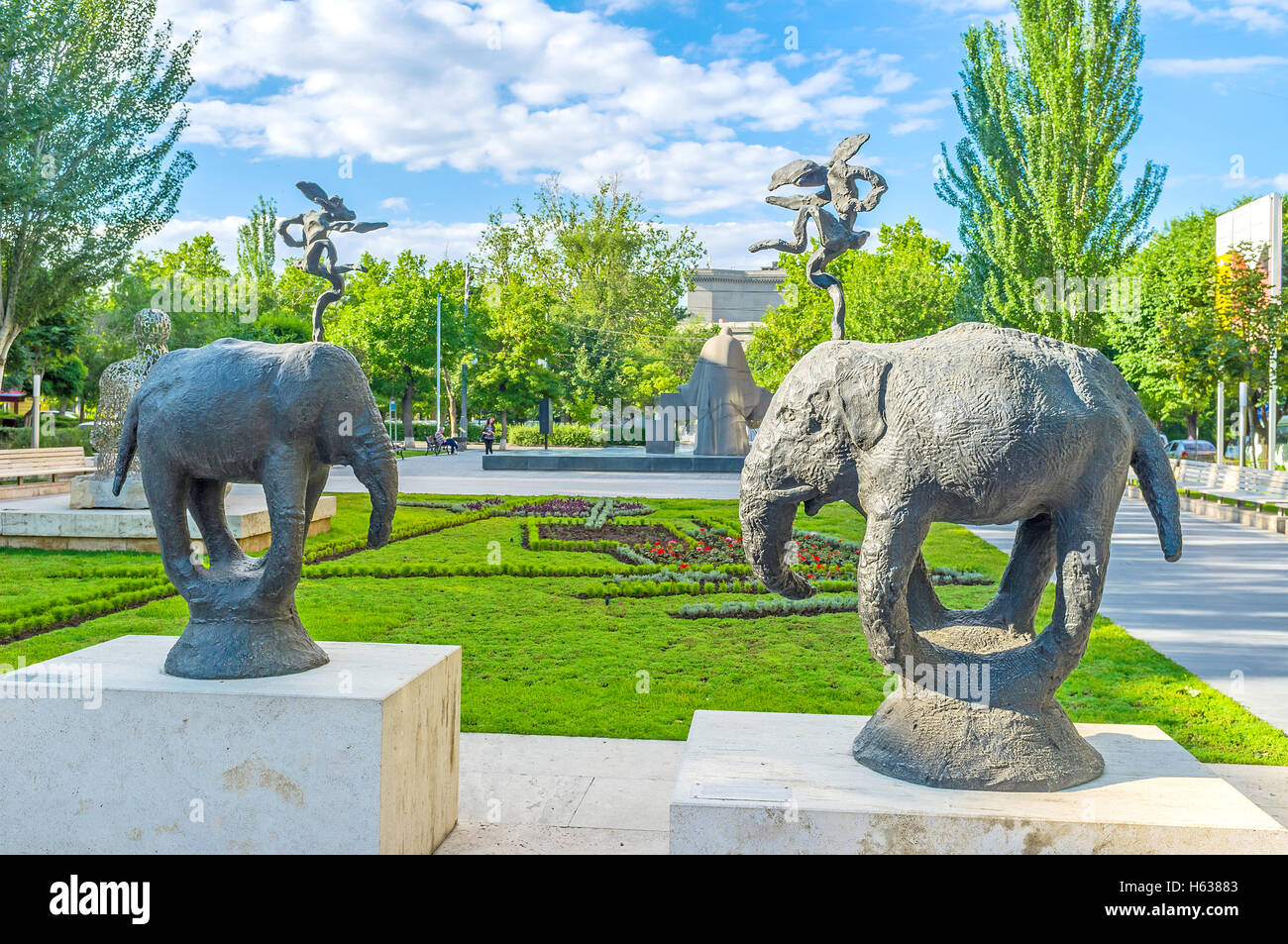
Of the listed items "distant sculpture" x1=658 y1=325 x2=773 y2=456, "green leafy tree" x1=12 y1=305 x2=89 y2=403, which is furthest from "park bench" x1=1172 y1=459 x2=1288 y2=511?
"green leafy tree" x1=12 y1=305 x2=89 y2=403

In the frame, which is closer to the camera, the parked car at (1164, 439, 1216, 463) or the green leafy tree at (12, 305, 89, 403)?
the green leafy tree at (12, 305, 89, 403)

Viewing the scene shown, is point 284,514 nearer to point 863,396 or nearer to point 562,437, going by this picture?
point 863,396

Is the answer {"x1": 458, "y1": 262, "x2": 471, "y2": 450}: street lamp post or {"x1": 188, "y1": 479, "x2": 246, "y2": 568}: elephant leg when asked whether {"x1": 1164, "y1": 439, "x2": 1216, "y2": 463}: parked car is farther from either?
{"x1": 188, "y1": 479, "x2": 246, "y2": 568}: elephant leg

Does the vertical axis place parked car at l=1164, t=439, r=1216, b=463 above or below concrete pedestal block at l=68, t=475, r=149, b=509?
below

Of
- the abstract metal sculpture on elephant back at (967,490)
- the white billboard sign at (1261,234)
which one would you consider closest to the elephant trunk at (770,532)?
the abstract metal sculpture on elephant back at (967,490)

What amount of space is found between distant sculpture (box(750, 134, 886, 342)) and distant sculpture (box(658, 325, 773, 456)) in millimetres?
22289

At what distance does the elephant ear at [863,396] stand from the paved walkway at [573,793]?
2.09 meters

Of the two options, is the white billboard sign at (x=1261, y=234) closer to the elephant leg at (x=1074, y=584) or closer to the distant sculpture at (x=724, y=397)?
the distant sculpture at (x=724, y=397)

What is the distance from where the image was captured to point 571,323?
45.8m

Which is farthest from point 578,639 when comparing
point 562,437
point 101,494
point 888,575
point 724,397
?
point 562,437

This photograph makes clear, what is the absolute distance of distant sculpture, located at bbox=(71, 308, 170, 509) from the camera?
11.9 metres

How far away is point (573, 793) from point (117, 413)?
10603 millimetres

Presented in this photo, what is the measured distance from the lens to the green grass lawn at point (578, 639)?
5965 millimetres

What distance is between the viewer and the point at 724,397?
1030 inches
